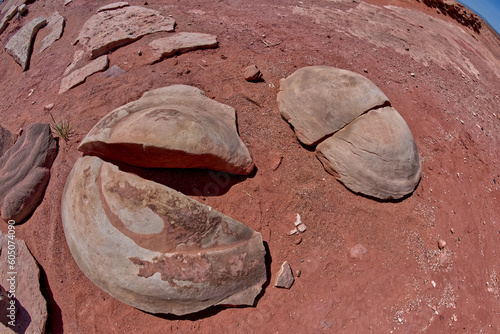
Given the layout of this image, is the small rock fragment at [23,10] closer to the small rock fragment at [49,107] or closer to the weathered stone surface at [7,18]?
the weathered stone surface at [7,18]

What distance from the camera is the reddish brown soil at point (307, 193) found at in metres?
2.69

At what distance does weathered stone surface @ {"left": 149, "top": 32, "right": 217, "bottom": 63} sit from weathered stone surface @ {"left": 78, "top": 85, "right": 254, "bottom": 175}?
4.17 ft

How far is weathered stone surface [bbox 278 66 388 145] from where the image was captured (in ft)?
10.5

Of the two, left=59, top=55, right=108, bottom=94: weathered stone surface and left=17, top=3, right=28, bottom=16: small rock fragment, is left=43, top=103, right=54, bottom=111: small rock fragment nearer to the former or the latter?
left=59, top=55, right=108, bottom=94: weathered stone surface

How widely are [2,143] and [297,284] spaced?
3.99 m

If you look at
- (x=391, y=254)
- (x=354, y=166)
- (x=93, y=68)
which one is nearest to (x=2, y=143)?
(x=93, y=68)

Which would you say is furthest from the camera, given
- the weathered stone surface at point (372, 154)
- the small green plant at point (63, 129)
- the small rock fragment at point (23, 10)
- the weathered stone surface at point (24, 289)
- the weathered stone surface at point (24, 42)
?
the small rock fragment at point (23, 10)

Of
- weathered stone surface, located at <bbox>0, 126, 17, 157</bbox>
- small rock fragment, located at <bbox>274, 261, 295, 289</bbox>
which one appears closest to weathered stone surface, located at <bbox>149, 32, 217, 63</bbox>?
weathered stone surface, located at <bbox>0, 126, 17, 157</bbox>

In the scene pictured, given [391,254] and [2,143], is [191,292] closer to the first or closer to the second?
[391,254]

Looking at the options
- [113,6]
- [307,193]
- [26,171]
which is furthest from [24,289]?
[113,6]

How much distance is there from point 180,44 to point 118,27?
4.19 ft

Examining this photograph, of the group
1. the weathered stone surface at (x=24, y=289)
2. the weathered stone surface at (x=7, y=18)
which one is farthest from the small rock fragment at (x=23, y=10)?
the weathered stone surface at (x=24, y=289)

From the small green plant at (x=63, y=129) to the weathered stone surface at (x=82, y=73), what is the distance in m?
0.78

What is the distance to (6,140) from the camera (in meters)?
3.52
